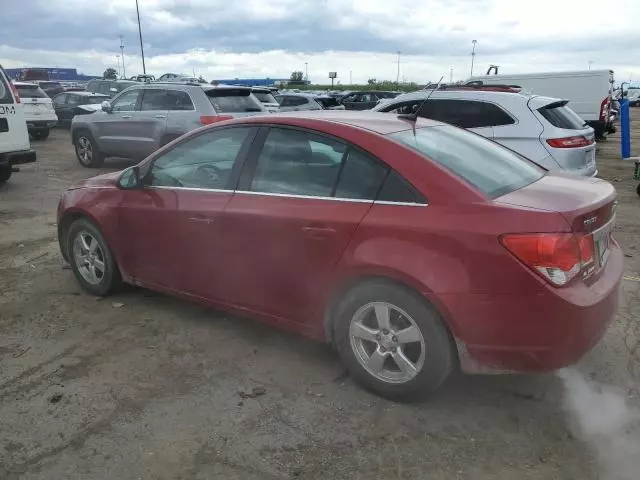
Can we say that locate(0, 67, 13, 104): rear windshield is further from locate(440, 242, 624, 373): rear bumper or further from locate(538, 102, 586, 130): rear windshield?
locate(440, 242, 624, 373): rear bumper

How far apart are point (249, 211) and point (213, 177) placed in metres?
0.51

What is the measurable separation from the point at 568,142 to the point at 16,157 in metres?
7.99

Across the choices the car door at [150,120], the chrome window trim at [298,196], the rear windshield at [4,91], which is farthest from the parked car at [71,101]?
the chrome window trim at [298,196]

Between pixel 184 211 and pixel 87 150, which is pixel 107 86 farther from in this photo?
pixel 184 211

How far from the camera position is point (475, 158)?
3.49 m

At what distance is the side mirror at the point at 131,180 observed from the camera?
4.31 metres

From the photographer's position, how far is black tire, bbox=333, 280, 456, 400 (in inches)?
117

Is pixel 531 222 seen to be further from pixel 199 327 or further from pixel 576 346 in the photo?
pixel 199 327

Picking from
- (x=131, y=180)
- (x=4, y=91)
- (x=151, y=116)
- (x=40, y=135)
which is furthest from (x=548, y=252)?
(x=40, y=135)

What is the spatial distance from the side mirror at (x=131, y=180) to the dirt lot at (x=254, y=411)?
98 cm

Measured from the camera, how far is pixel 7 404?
3254 mm

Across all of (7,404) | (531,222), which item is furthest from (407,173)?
(7,404)

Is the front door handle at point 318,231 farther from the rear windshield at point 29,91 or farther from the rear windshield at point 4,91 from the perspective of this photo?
the rear windshield at point 29,91

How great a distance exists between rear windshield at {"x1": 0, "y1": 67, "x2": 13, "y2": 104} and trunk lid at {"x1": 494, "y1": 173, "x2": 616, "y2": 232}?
8.18m
